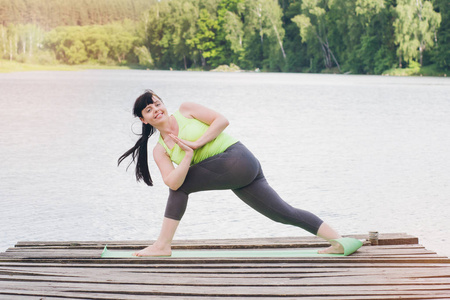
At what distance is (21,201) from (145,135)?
14.8ft

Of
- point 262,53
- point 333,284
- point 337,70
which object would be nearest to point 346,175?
point 333,284

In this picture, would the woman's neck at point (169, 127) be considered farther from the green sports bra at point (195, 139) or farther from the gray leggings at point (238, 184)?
the gray leggings at point (238, 184)

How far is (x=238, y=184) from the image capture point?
3396mm

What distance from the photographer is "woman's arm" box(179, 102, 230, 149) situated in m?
3.33

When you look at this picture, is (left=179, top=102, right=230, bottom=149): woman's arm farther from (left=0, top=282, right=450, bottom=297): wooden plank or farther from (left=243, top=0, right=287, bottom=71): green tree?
(left=243, top=0, right=287, bottom=71): green tree

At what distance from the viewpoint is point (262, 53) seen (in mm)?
71938

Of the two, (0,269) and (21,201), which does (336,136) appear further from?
(0,269)

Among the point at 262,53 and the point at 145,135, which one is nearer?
the point at 145,135

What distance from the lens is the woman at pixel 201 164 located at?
11.0 ft

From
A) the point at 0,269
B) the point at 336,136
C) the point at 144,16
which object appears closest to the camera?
the point at 0,269

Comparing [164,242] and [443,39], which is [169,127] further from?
[443,39]

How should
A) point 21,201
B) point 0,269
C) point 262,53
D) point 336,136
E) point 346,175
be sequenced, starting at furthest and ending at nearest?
point 262,53 → point 336,136 → point 346,175 → point 21,201 → point 0,269

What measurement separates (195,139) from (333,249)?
872mm

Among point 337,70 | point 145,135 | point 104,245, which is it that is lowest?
point 337,70
